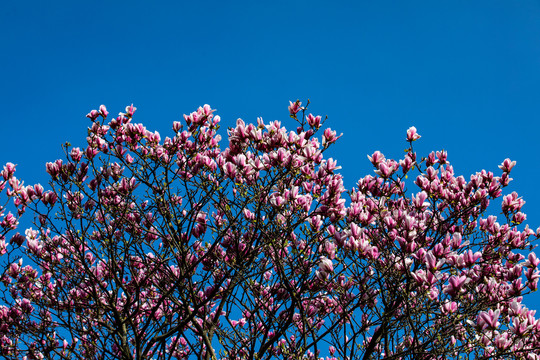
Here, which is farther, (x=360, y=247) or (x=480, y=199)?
(x=480, y=199)

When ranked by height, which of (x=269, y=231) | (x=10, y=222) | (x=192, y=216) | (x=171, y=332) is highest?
(x=10, y=222)

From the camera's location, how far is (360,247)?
446 centimetres

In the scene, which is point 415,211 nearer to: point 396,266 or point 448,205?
point 448,205

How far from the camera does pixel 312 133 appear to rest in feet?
17.1

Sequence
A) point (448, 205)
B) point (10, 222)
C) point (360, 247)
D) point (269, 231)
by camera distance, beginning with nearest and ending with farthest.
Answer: point (360, 247) → point (269, 231) → point (448, 205) → point (10, 222)

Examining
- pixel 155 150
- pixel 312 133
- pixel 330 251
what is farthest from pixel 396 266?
pixel 155 150

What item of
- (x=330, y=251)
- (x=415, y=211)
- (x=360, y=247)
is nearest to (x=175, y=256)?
(x=330, y=251)

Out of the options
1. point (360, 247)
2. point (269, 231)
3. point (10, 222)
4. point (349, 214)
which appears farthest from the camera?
point (10, 222)

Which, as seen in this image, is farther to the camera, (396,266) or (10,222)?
(10,222)

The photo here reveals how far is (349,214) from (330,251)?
18.9 inches

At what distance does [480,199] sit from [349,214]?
190cm

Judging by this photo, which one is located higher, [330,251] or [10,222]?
[10,222]

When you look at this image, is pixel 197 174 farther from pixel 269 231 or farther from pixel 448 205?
pixel 448 205

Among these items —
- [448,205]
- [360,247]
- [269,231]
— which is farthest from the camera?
[448,205]
